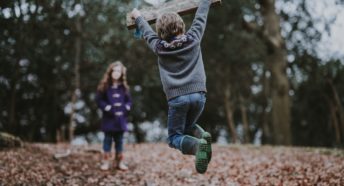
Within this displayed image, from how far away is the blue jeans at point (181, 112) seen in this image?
14.8ft

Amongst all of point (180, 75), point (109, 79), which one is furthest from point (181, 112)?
point (109, 79)

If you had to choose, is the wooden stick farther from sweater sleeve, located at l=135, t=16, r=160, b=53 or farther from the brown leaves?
the brown leaves

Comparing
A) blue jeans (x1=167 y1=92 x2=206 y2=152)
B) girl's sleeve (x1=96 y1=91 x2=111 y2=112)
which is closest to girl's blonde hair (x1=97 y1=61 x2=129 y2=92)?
girl's sleeve (x1=96 y1=91 x2=111 y2=112)

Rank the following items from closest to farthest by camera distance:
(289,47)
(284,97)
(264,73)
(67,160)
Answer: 1. (67,160)
2. (284,97)
3. (289,47)
4. (264,73)

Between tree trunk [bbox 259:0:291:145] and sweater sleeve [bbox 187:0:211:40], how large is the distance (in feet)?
33.0

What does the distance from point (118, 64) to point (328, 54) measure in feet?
34.7

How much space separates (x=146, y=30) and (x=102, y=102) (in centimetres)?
312

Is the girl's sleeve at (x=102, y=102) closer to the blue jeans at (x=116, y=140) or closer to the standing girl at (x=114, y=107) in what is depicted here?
the standing girl at (x=114, y=107)

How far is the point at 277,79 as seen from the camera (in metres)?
14.6

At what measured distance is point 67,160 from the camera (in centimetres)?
868

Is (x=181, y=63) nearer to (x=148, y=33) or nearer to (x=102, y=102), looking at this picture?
(x=148, y=33)

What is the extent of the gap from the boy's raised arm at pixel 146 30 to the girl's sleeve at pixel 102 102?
2.81m

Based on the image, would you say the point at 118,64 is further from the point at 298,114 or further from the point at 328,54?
the point at 298,114

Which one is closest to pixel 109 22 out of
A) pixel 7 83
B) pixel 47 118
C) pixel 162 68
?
pixel 7 83
